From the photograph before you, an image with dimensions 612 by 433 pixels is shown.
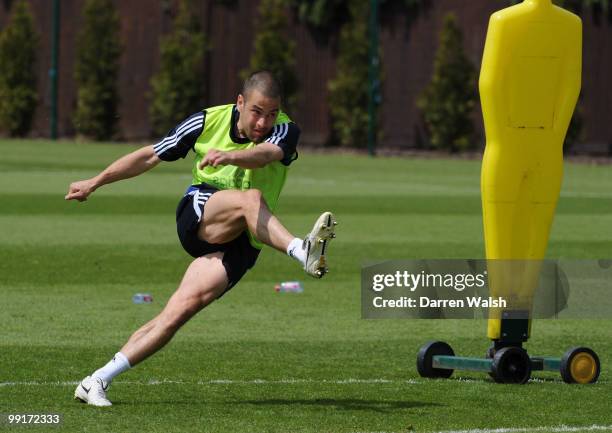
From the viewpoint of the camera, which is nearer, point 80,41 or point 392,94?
point 392,94

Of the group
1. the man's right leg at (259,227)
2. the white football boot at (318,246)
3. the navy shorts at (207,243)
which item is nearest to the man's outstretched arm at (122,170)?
the navy shorts at (207,243)

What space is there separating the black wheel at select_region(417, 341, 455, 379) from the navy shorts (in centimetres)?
160

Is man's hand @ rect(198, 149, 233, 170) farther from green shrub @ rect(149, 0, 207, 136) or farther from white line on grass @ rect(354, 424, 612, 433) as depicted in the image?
green shrub @ rect(149, 0, 207, 136)

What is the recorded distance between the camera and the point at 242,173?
29.2 ft

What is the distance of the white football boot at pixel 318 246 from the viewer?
8344mm

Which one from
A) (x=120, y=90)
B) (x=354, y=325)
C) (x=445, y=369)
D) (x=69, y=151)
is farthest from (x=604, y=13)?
(x=445, y=369)

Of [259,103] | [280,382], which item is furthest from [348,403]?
[259,103]

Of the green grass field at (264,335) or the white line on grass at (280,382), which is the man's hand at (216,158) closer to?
the green grass field at (264,335)

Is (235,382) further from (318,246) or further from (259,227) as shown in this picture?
(318,246)

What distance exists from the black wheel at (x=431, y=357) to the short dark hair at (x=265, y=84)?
2102mm

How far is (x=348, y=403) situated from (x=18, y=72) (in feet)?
146

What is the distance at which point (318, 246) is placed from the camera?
→ 837cm

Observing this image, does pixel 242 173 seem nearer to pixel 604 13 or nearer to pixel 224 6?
pixel 604 13

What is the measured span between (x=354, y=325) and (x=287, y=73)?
34.4 m
